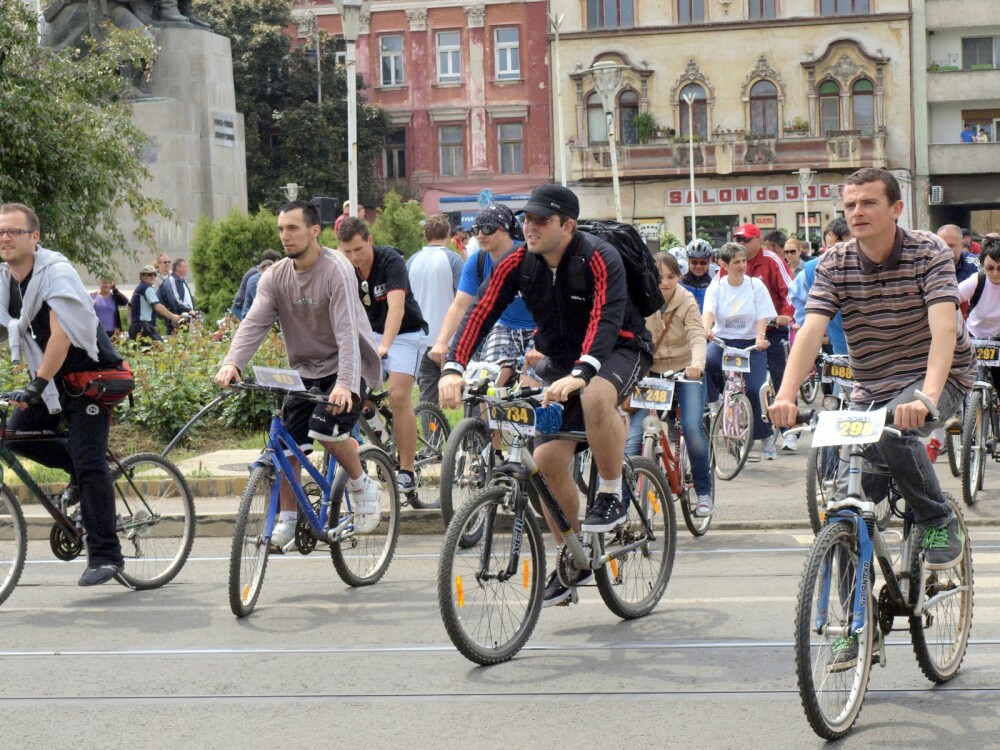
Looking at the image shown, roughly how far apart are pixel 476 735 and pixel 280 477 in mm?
2509

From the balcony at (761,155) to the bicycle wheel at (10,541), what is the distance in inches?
2067

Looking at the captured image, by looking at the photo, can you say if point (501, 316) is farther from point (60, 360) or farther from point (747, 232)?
point (747, 232)

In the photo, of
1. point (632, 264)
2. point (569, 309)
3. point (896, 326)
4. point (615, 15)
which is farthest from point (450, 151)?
point (896, 326)

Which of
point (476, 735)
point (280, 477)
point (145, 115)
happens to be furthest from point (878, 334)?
point (145, 115)

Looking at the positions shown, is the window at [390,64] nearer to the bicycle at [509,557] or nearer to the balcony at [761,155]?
the balcony at [761,155]

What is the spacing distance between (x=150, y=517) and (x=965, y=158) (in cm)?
5359

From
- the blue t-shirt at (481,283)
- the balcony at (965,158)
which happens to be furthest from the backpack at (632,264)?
the balcony at (965,158)

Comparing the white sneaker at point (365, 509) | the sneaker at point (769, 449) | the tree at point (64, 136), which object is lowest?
the sneaker at point (769, 449)

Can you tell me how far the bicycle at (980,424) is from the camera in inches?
413

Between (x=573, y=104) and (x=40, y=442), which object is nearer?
(x=40, y=442)

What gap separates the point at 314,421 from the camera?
7.71 m

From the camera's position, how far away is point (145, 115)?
3064 cm

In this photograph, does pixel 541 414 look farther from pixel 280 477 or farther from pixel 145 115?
pixel 145 115

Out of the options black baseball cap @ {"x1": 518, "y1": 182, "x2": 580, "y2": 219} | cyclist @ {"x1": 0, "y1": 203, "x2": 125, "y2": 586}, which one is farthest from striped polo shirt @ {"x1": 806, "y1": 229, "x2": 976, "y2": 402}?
cyclist @ {"x1": 0, "y1": 203, "x2": 125, "y2": 586}
